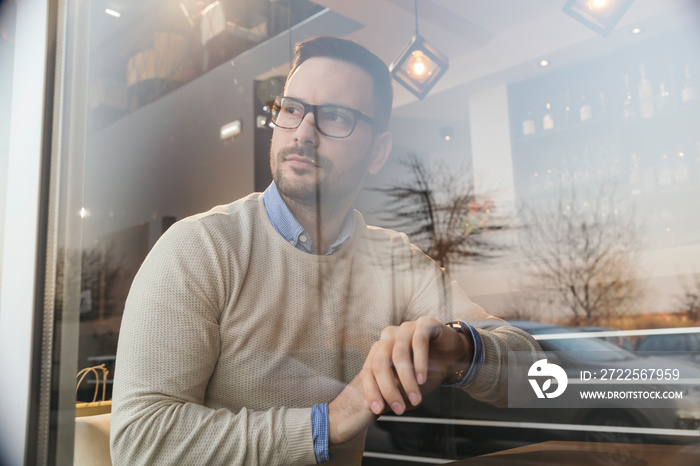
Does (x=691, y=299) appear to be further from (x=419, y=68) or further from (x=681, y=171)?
(x=419, y=68)

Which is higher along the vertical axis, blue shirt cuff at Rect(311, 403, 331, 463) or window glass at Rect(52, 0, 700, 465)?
window glass at Rect(52, 0, 700, 465)

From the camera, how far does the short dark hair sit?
109 centimetres

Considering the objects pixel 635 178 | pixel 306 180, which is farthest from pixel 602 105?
pixel 306 180

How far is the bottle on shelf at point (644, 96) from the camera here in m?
0.84

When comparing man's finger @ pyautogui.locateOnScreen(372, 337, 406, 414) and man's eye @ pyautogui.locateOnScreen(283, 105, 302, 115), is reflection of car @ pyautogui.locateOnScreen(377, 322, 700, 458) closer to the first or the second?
man's finger @ pyautogui.locateOnScreen(372, 337, 406, 414)

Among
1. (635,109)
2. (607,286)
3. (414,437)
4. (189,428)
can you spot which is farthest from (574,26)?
(189,428)

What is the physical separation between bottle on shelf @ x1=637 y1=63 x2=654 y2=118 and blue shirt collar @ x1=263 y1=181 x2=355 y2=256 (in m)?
0.57

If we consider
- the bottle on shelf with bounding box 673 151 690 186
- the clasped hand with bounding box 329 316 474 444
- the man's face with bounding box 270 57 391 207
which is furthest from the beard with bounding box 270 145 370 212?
the bottle on shelf with bounding box 673 151 690 186

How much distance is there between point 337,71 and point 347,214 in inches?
12.0

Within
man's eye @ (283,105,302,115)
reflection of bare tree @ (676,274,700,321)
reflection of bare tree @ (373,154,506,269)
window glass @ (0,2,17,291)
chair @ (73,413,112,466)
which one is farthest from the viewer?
window glass @ (0,2,17,291)

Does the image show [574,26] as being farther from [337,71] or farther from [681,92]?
[337,71]

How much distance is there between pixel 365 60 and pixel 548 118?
1.28ft

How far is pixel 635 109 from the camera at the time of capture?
0.86 metres

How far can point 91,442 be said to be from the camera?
57.8 inches
